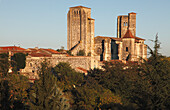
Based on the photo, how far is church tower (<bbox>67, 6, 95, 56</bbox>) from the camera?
236 feet

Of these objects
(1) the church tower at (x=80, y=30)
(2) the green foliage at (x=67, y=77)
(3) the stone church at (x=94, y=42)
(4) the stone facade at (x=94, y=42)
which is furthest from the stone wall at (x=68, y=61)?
(1) the church tower at (x=80, y=30)

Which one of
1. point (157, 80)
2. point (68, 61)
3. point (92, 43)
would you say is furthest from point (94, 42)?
point (157, 80)

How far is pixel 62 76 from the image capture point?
44375mm

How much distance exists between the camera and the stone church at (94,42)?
2675 inches

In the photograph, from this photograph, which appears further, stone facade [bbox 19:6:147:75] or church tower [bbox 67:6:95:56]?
church tower [bbox 67:6:95:56]

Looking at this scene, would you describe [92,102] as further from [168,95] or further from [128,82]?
[168,95]

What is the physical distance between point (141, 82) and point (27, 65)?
3903 centimetres

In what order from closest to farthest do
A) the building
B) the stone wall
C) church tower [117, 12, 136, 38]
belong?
the stone wall, the building, church tower [117, 12, 136, 38]

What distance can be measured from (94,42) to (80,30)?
4508 millimetres

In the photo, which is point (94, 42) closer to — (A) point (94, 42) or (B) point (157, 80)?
(A) point (94, 42)

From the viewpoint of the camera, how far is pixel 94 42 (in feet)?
239

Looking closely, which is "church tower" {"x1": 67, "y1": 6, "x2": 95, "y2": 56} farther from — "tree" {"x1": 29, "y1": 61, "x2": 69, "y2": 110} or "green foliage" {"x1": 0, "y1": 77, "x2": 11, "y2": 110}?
"tree" {"x1": 29, "y1": 61, "x2": 69, "y2": 110}

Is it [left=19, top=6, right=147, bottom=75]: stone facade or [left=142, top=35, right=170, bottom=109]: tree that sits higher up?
[left=19, top=6, right=147, bottom=75]: stone facade

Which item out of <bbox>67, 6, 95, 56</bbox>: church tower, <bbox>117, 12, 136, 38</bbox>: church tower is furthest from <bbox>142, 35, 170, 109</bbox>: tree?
<bbox>117, 12, 136, 38</bbox>: church tower
